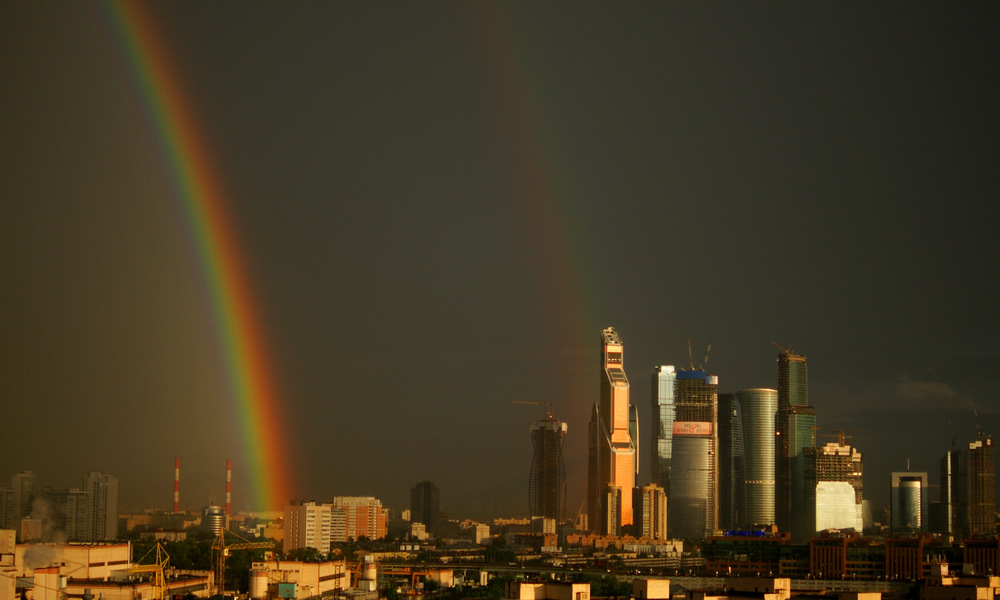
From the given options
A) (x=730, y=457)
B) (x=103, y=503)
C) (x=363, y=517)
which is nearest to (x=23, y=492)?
(x=103, y=503)

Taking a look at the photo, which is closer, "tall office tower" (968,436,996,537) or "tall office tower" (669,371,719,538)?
"tall office tower" (968,436,996,537)

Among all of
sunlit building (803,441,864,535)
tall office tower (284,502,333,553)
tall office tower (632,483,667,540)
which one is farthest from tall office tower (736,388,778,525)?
tall office tower (284,502,333,553)

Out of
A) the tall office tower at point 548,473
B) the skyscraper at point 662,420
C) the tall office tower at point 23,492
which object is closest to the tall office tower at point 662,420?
the skyscraper at point 662,420

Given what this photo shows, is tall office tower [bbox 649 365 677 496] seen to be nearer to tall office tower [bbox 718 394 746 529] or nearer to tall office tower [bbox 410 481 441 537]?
tall office tower [bbox 718 394 746 529]

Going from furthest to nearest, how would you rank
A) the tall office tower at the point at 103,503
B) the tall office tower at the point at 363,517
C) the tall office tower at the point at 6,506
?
the tall office tower at the point at 363,517
the tall office tower at the point at 103,503
the tall office tower at the point at 6,506

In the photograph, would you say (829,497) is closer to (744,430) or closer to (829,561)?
(744,430)

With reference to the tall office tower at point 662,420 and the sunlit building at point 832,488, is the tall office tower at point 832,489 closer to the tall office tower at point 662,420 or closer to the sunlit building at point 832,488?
the sunlit building at point 832,488
